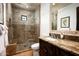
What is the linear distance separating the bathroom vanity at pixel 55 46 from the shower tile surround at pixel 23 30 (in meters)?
0.17

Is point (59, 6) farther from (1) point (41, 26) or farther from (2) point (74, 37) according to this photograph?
(2) point (74, 37)

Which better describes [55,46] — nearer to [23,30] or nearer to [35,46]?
[35,46]

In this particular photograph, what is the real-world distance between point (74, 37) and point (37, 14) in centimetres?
73

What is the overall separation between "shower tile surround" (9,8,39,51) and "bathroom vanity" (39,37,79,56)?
0.56 feet

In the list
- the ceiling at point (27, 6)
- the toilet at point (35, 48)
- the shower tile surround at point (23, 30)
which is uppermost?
the ceiling at point (27, 6)

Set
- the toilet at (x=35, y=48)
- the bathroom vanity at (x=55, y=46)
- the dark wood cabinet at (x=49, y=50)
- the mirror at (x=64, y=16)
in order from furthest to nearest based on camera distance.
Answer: the toilet at (x=35, y=48) → the mirror at (x=64, y=16) → the dark wood cabinet at (x=49, y=50) → the bathroom vanity at (x=55, y=46)

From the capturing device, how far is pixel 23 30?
1.70 m

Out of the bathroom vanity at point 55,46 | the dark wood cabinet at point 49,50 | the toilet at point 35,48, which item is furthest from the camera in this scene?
the toilet at point 35,48

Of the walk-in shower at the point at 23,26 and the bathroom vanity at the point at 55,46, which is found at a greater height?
the walk-in shower at the point at 23,26

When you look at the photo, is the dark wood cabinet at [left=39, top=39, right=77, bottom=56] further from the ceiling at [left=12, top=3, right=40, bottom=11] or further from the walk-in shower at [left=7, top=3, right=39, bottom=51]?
the ceiling at [left=12, top=3, right=40, bottom=11]

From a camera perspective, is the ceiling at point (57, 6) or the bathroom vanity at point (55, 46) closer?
the bathroom vanity at point (55, 46)

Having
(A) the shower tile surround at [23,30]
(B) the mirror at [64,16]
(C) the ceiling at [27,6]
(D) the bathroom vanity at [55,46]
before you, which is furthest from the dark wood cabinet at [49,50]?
(C) the ceiling at [27,6]

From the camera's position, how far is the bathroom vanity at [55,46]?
4.51 feet

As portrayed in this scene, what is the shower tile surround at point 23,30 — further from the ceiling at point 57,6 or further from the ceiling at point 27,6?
the ceiling at point 57,6
